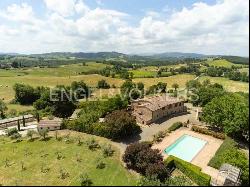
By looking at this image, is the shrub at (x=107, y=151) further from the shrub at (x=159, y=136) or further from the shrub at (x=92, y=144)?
the shrub at (x=159, y=136)

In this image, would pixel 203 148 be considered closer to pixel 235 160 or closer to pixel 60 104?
pixel 235 160

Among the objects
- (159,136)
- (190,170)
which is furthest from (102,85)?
(190,170)

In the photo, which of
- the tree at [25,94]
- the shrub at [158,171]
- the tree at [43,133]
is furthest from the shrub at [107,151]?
the tree at [25,94]

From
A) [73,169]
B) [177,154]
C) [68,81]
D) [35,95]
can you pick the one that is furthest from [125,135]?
[68,81]

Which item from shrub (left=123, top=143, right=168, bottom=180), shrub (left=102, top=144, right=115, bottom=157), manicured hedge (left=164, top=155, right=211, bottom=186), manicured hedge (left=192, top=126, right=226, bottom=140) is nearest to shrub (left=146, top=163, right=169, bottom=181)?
shrub (left=123, top=143, right=168, bottom=180)

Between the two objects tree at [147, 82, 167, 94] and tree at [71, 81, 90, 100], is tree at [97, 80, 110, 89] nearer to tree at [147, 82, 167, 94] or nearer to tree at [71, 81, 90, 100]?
tree at [71, 81, 90, 100]
